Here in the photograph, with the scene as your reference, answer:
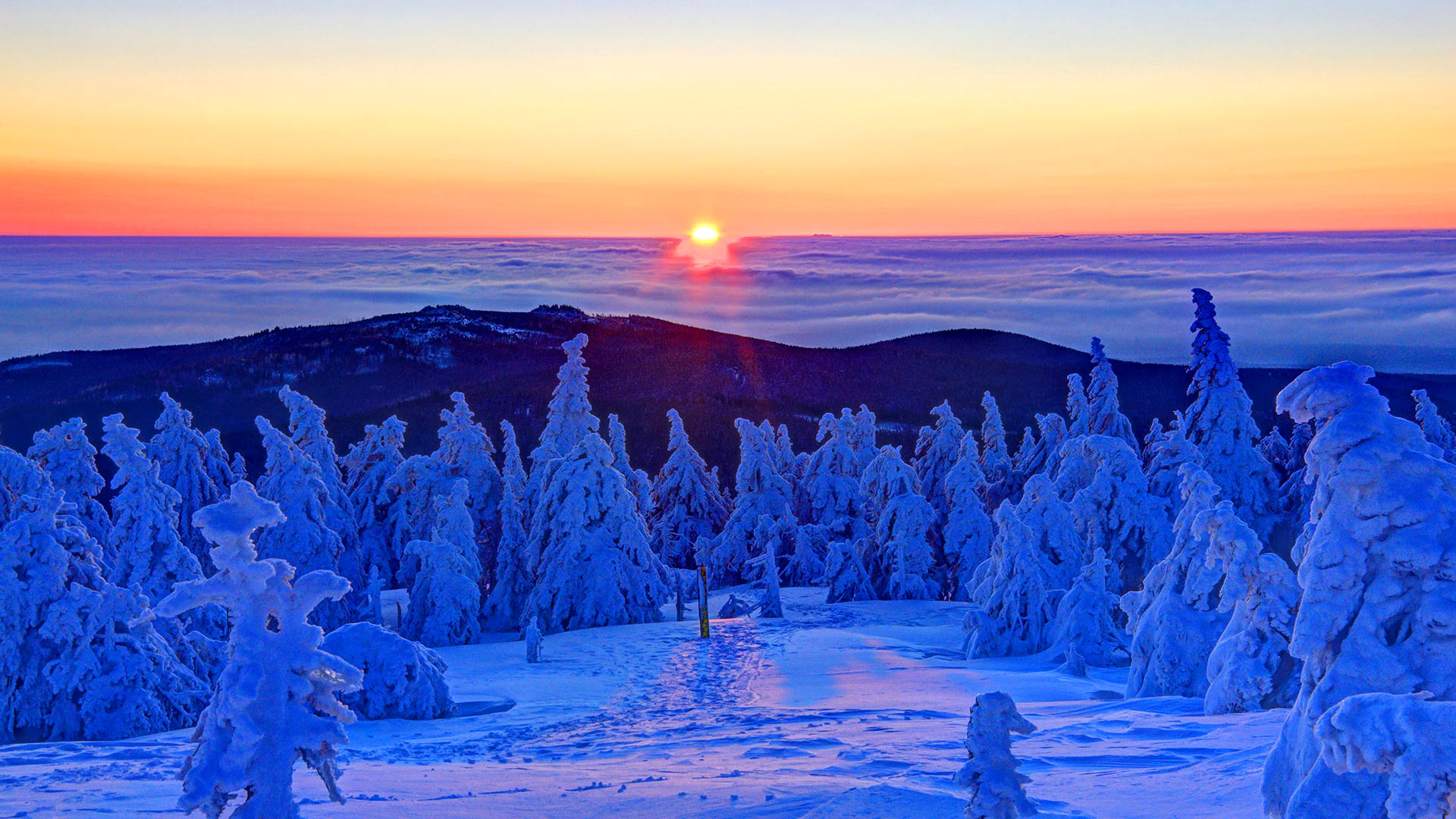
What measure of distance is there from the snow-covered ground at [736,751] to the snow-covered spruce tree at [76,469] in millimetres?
12556

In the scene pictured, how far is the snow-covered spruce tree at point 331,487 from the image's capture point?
121ft

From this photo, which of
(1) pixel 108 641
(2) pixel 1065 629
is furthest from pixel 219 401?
(2) pixel 1065 629

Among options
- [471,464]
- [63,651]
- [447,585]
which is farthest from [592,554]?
[63,651]

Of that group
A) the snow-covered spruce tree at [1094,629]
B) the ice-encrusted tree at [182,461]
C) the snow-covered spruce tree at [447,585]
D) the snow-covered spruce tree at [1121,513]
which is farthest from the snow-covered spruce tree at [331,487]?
the snow-covered spruce tree at [1121,513]

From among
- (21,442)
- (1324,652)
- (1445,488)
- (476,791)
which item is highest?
(1445,488)

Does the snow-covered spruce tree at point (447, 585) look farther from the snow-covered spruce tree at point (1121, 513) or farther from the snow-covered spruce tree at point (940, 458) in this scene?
the snow-covered spruce tree at point (940, 458)

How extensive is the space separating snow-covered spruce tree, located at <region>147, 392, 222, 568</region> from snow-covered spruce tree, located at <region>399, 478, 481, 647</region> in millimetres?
7848

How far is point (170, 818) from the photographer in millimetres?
10188

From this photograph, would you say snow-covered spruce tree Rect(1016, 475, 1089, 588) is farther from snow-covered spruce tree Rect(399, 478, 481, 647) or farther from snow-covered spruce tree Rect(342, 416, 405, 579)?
snow-covered spruce tree Rect(342, 416, 405, 579)

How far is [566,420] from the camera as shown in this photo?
37562 mm

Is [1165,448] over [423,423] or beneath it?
over

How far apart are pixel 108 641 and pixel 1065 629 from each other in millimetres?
20348

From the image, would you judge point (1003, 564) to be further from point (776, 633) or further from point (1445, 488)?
point (1445, 488)

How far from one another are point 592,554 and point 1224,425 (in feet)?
68.9
